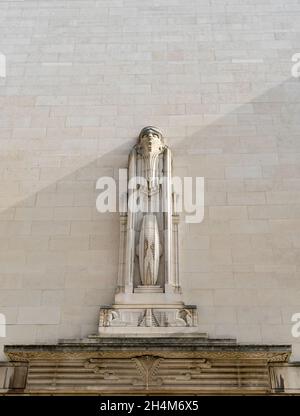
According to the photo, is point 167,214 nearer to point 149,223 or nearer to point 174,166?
point 149,223

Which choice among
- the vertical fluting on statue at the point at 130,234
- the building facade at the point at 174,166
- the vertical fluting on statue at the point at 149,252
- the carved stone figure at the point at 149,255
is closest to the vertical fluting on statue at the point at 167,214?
the carved stone figure at the point at 149,255

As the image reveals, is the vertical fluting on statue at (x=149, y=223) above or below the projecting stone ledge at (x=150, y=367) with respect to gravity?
above

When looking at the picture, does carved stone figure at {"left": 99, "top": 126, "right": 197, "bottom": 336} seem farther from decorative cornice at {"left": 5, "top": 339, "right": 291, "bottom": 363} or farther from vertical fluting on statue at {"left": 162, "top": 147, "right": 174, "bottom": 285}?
decorative cornice at {"left": 5, "top": 339, "right": 291, "bottom": 363}

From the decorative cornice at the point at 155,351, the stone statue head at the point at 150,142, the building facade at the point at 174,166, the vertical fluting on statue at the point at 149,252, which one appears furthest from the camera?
the stone statue head at the point at 150,142

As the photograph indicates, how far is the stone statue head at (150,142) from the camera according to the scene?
1036 centimetres

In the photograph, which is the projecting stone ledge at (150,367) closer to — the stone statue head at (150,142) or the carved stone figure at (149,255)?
the carved stone figure at (149,255)

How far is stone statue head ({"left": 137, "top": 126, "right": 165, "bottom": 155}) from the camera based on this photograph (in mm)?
10359

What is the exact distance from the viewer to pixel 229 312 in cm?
903

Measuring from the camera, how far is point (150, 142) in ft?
34.0

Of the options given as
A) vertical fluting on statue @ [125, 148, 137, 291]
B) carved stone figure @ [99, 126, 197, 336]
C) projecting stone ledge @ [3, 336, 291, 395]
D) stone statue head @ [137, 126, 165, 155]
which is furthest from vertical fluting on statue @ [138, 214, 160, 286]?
stone statue head @ [137, 126, 165, 155]
